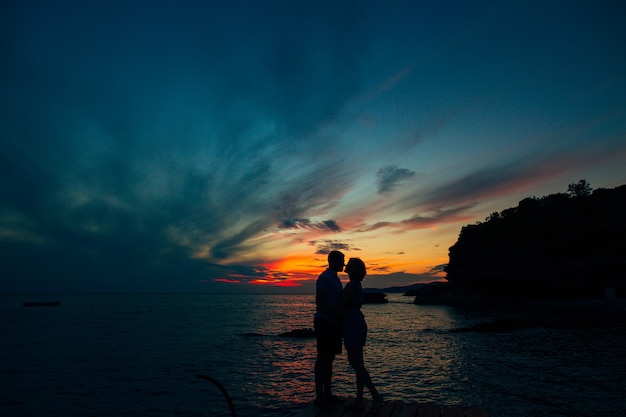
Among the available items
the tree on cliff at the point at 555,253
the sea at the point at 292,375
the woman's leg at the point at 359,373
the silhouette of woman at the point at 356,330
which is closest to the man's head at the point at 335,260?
the silhouette of woman at the point at 356,330

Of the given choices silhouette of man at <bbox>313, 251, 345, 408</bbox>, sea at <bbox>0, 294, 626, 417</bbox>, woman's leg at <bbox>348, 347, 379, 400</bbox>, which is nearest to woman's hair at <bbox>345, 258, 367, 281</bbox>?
silhouette of man at <bbox>313, 251, 345, 408</bbox>

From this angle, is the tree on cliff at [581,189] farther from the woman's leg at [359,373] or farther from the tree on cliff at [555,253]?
the woman's leg at [359,373]

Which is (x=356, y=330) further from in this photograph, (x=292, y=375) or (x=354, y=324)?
(x=292, y=375)

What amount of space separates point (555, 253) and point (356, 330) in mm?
81186

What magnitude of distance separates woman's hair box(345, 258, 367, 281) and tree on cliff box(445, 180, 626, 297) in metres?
78.0

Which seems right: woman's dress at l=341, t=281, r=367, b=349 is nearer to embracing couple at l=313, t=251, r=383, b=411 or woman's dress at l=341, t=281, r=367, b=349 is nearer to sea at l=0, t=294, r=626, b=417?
embracing couple at l=313, t=251, r=383, b=411

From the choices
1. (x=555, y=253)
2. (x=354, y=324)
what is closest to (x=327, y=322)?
(x=354, y=324)

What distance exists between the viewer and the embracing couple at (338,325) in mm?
6473

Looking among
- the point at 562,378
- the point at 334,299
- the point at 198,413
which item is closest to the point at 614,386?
the point at 562,378

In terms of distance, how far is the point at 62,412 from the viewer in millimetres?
11430

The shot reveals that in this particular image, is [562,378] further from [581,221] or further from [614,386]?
[581,221]

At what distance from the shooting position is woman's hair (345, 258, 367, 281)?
650cm

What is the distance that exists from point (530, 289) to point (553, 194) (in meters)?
46.8

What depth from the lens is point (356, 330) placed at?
21.5 ft
